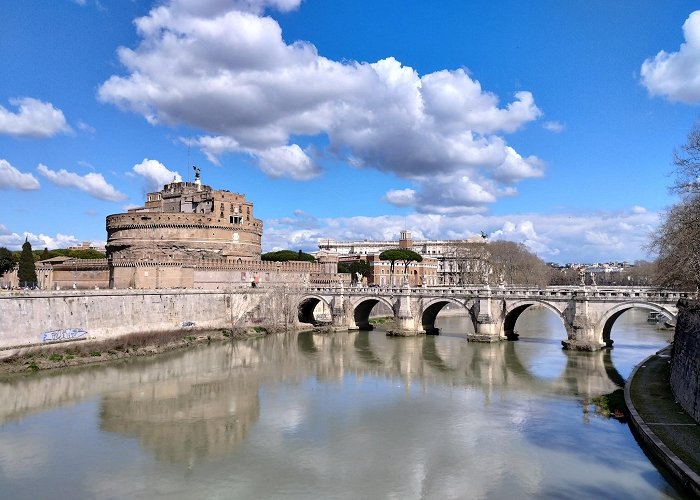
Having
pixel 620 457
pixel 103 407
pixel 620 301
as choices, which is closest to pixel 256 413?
pixel 103 407

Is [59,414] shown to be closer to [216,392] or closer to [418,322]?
[216,392]

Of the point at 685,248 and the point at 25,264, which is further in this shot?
the point at 25,264

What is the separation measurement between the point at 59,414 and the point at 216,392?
19.7 feet

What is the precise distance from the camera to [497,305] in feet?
126

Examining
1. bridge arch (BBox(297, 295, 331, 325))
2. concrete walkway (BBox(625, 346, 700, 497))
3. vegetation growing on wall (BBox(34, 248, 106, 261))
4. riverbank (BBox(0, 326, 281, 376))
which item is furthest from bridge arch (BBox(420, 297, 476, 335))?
vegetation growing on wall (BBox(34, 248, 106, 261))

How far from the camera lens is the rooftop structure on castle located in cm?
5369

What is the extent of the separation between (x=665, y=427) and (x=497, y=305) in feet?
74.3

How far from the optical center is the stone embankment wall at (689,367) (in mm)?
16344

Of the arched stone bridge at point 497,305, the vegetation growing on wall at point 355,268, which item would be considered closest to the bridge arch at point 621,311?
the arched stone bridge at point 497,305

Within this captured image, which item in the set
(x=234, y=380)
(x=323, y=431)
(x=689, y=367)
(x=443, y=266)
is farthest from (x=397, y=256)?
(x=689, y=367)

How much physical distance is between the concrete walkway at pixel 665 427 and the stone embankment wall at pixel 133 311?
88.8 feet

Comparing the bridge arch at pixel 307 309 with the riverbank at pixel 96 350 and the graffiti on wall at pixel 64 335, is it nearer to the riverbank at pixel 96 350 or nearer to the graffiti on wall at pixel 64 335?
the riverbank at pixel 96 350

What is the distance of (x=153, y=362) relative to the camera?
30656mm

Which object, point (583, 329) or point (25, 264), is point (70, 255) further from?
point (583, 329)
